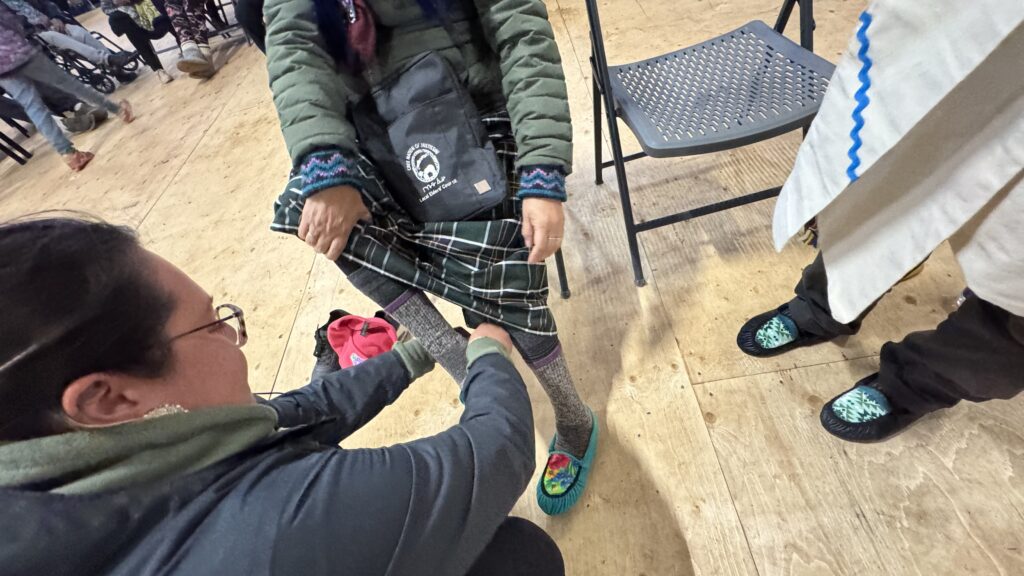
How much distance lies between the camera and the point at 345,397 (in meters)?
0.85

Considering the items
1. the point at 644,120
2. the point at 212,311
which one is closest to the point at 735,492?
the point at 644,120

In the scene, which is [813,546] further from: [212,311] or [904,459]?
[212,311]

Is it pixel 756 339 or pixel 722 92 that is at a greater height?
pixel 722 92

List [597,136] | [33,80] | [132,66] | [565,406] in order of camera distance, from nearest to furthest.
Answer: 1. [565,406]
2. [597,136]
3. [33,80]
4. [132,66]

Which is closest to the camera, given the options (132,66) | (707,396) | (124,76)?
(707,396)

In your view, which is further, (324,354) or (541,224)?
(324,354)

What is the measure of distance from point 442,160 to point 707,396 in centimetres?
79

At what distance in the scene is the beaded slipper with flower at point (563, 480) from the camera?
104 centimetres

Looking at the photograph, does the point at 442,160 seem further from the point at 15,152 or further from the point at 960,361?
the point at 15,152

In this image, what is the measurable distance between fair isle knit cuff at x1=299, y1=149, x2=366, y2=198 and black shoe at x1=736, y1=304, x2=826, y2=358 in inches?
36.9

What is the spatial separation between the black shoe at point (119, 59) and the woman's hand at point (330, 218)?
4.36 metres

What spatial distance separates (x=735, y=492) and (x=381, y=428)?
82 centimetres

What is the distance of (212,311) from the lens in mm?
538

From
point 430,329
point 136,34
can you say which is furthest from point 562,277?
point 136,34
